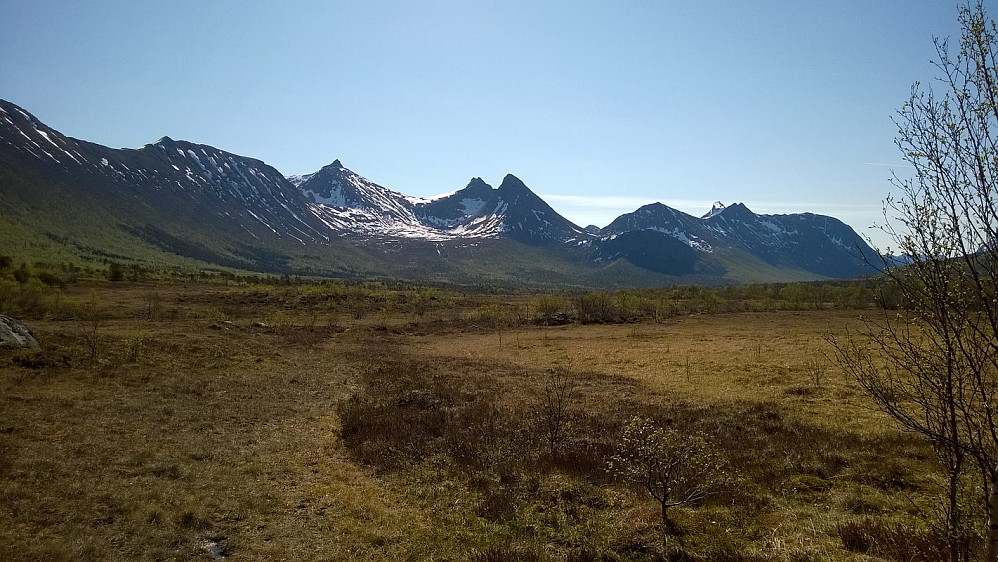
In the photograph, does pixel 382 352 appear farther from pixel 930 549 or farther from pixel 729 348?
pixel 930 549

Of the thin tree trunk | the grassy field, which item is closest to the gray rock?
the grassy field

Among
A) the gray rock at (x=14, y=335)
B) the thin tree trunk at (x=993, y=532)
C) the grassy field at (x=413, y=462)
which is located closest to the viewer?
the thin tree trunk at (x=993, y=532)

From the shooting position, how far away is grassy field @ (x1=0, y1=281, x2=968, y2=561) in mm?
9508

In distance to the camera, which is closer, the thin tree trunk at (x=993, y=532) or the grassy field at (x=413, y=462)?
the thin tree trunk at (x=993, y=532)

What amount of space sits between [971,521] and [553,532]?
7.44m

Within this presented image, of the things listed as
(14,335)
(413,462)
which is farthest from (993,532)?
(14,335)

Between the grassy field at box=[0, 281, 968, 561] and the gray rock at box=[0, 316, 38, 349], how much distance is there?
0.89 metres

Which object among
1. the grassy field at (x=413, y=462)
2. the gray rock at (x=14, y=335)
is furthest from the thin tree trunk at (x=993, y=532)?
Answer: the gray rock at (x=14, y=335)

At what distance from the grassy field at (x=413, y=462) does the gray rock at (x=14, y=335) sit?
0.89 m

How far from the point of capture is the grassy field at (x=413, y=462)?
31.2 feet

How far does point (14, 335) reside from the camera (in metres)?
23.8

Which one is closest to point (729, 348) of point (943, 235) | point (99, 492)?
point (943, 235)

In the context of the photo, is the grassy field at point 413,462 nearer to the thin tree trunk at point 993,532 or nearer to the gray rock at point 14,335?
the gray rock at point 14,335

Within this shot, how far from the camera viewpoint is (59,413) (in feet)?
55.1
